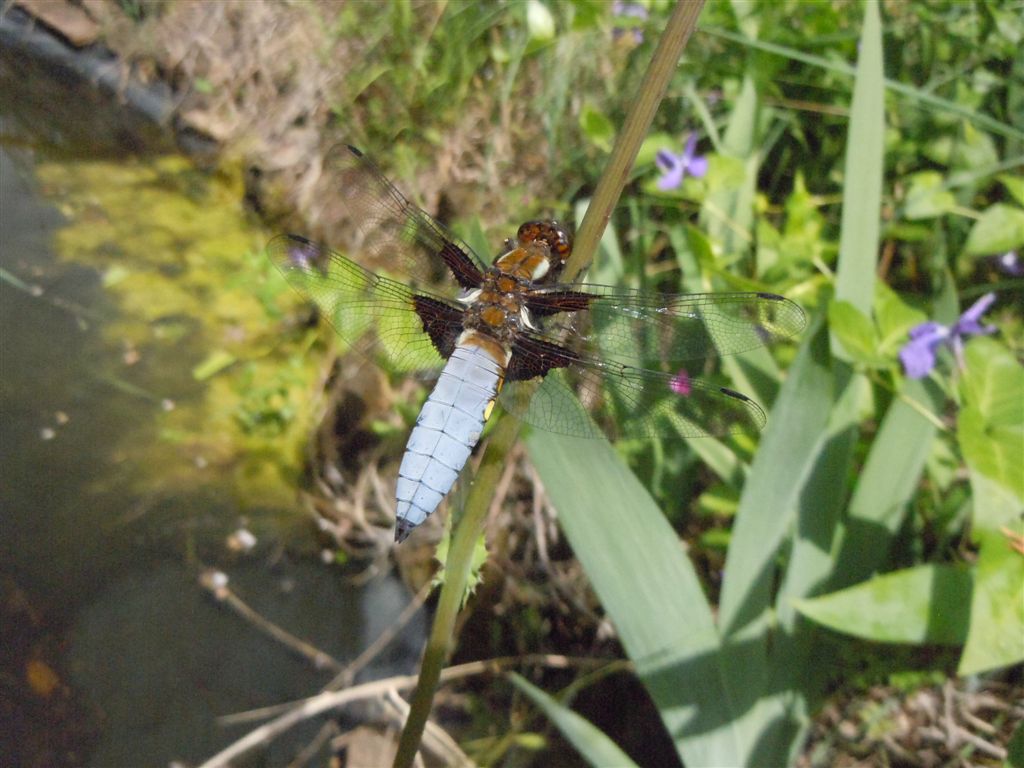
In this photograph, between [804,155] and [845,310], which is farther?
[804,155]

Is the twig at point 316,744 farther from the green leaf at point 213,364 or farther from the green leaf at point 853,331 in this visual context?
the green leaf at point 853,331

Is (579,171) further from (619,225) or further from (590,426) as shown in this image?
(590,426)

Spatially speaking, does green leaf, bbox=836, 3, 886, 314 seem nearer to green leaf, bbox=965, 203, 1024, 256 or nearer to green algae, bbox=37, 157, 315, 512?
green leaf, bbox=965, 203, 1024, 256

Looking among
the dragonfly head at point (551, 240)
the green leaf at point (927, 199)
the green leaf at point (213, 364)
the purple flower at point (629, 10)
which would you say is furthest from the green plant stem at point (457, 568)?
the green leaf at point (213, 364)

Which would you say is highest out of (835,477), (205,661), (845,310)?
(845,310)

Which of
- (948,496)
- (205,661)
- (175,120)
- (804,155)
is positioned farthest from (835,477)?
(175,120)

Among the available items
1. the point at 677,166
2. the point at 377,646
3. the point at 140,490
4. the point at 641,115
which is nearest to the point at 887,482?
the point at 677,166
